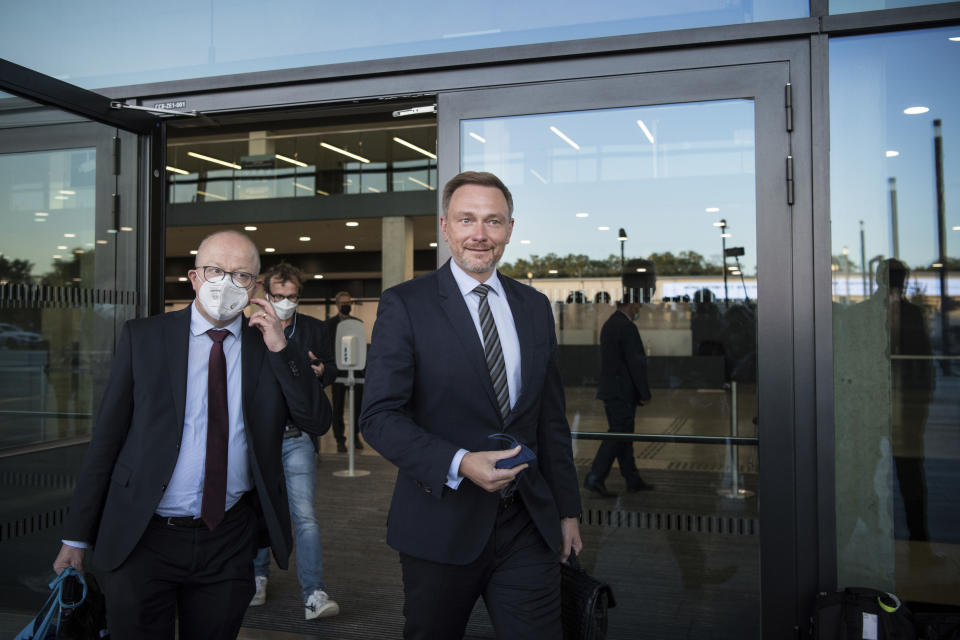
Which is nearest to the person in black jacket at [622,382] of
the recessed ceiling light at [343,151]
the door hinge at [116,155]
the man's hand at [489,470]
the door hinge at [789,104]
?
the door hinge at [789,104]

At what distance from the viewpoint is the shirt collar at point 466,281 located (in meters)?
2.24

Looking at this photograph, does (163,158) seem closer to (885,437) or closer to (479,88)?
(479,88)

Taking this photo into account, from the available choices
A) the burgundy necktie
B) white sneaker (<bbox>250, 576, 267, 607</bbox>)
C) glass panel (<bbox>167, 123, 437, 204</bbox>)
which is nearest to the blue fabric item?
the burgundy necktie

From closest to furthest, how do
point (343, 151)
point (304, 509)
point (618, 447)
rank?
1. point (618, 447)
2. point (304, 509)
3. point (343, 151)

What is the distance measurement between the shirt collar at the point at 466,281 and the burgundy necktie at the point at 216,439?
754 millimetres

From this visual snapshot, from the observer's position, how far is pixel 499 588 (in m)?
2.14

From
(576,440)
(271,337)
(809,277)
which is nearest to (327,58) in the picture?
(271,337)

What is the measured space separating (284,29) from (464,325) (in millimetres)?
2280

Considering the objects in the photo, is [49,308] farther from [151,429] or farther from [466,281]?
[466,281]

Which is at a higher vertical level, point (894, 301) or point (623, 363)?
point (894, 301)

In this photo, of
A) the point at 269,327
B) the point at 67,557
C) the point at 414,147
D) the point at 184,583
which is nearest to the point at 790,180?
the point at 269,327

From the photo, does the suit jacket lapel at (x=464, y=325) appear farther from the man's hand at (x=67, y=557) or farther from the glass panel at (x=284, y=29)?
the glass panel at (x=284, y=29)

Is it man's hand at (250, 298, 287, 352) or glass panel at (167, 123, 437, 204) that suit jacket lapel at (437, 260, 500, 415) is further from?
glass panel at (167, 123, 437, 204)

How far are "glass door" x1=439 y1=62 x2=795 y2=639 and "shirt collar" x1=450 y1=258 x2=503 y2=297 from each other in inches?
40.5
